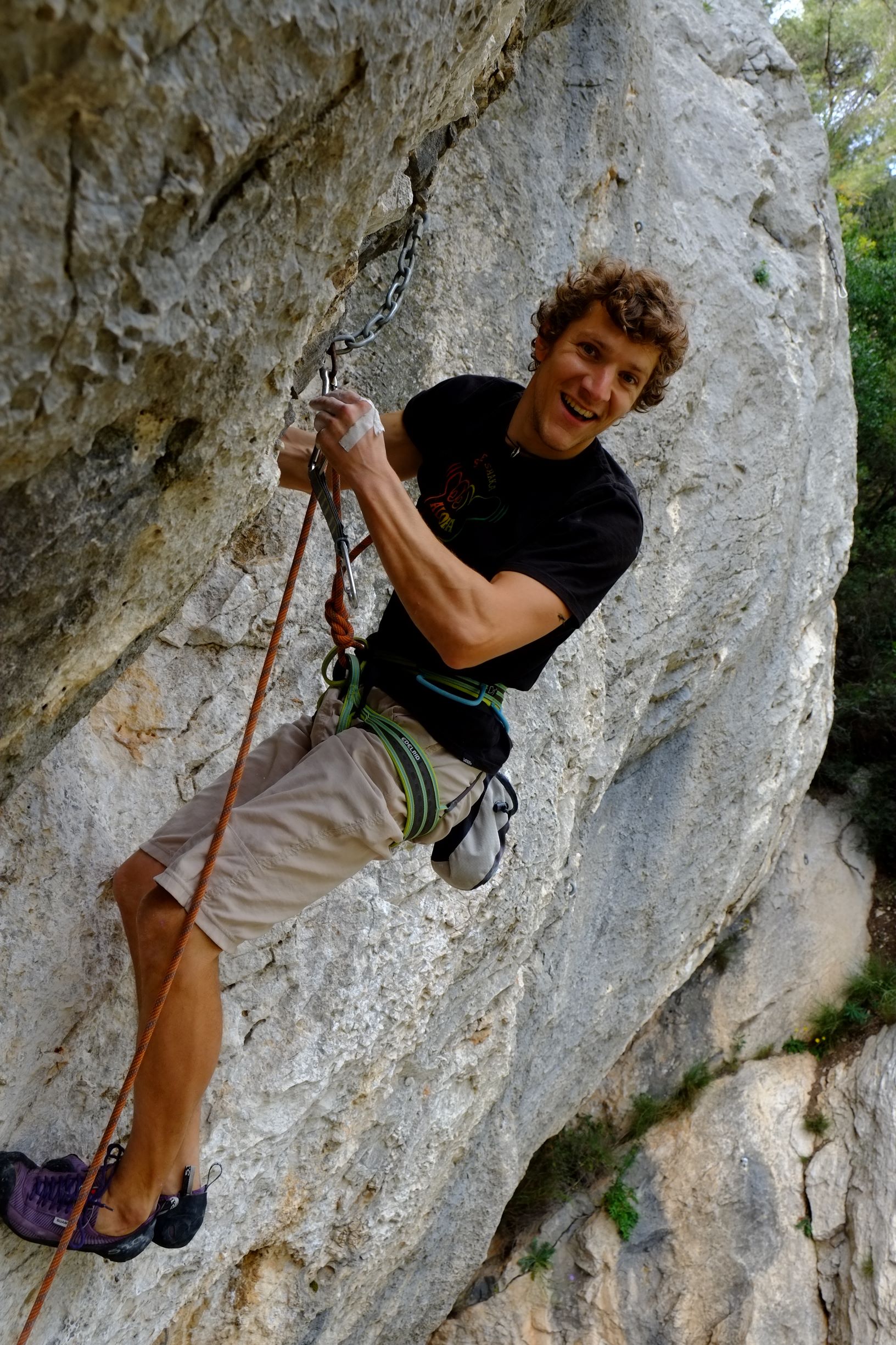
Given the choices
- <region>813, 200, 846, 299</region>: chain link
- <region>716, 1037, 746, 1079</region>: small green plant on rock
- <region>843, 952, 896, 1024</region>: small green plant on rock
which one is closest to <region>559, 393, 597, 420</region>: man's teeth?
<region>813, 200, 846, 299</region>: chain link

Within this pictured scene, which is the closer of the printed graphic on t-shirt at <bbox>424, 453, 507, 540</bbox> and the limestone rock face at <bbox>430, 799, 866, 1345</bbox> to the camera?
the printed graphic on t-shirt at <bbox>424, 453, 507, 540</bbox>

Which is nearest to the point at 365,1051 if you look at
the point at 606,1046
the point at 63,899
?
the point at 63,899

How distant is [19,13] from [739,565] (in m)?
5.02

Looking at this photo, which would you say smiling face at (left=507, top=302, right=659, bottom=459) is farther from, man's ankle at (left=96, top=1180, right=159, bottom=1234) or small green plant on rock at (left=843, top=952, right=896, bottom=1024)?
small green plant on rock at (left=843, top=952, right=896, bottom=1024)

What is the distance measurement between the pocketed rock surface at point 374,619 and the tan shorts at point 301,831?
0.42 meters

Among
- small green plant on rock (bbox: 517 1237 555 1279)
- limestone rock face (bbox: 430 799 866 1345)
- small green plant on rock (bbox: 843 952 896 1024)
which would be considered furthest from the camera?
small green plant on rock (bbox: 843 952 896 1024)

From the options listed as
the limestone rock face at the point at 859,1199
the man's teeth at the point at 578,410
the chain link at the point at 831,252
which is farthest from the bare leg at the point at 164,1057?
the limestone rock face at the point at 859,1199

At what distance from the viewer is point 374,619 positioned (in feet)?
12.2

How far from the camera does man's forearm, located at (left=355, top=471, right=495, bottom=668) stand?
197 cm

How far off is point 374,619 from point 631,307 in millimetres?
1599

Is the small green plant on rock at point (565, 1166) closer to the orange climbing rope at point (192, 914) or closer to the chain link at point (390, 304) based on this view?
the orange climbing rope at point (192, 914)

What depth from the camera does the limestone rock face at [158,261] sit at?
120 centimetres

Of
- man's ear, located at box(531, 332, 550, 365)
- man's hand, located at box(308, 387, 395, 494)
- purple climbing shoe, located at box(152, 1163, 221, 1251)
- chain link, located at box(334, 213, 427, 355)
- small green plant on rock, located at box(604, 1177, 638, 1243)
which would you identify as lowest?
small green plant on rock, located at box(604, 1177, 638, 1243)

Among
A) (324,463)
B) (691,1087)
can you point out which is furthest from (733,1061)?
(324,463)
